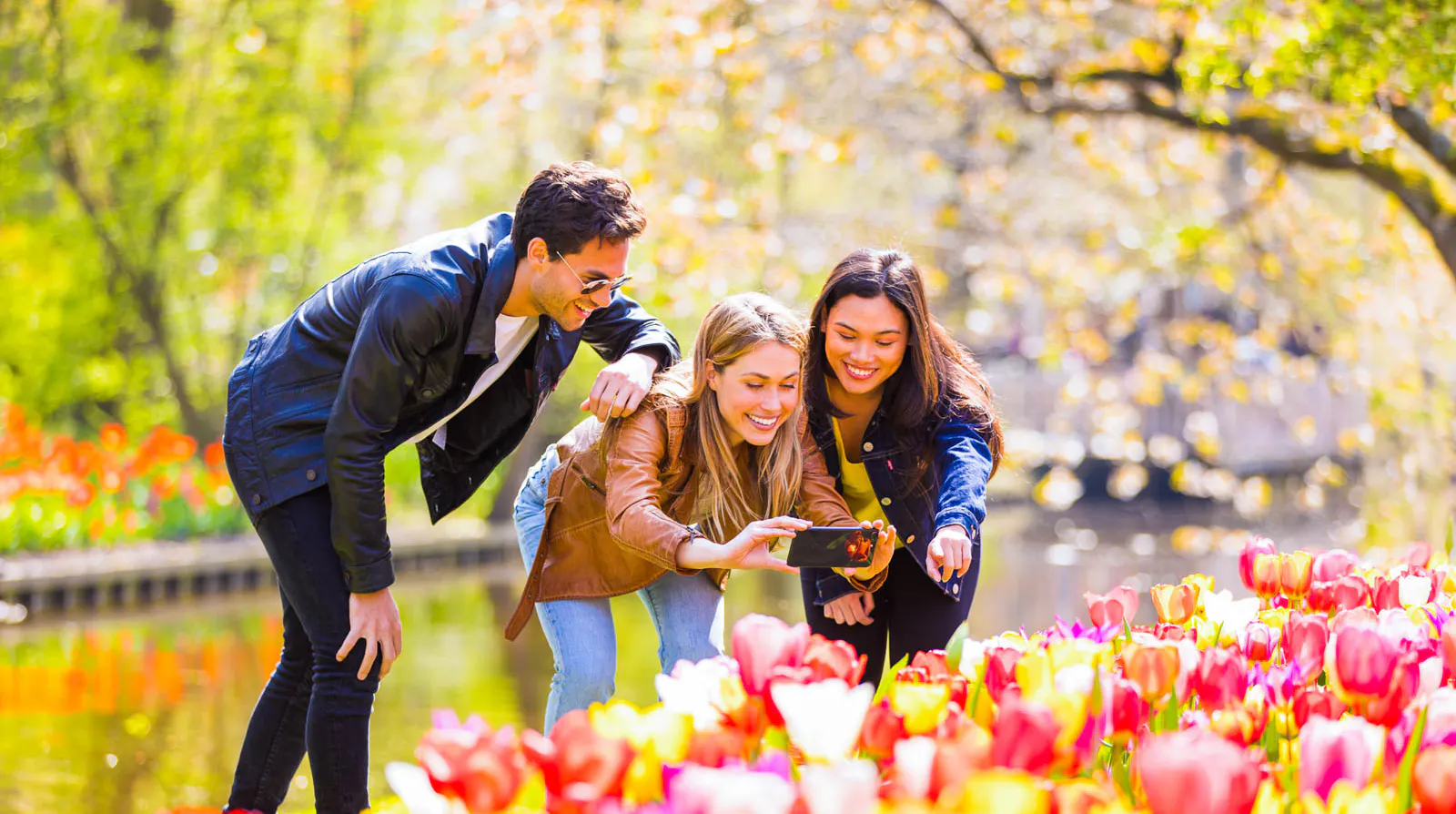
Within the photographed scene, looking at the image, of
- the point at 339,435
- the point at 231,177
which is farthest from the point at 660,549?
the point at 231,177

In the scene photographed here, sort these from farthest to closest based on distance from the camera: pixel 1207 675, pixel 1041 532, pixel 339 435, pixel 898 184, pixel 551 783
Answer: pixel 898 184
pixel 1041 532
pixel 339 435
pixel 1207 675
pixel 551 783

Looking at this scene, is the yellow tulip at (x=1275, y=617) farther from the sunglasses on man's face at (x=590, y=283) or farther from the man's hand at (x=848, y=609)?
the sunglasses on man's face at (x=590, y=283)

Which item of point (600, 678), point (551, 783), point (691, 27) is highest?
point (691, 27)

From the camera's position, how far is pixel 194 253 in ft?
41.5

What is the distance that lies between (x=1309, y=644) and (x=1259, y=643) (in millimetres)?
155

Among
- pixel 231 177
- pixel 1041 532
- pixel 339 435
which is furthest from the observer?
pixel 1041 532

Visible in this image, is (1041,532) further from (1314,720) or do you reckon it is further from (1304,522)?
(1314,720)

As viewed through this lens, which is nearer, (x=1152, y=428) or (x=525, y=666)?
(x=525, y=666)

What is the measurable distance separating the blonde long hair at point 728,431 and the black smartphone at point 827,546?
1.20ft

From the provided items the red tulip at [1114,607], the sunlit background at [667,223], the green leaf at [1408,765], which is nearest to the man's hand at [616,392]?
the red tulip at [1114,607]

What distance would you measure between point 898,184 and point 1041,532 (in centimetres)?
482

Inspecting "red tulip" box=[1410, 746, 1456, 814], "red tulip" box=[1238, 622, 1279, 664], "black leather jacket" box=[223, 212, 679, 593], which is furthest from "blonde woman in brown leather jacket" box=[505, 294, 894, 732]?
"red tulip" box=[1410, 746, 1456, 814]

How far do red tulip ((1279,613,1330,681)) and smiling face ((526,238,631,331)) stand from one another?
1.49 metres

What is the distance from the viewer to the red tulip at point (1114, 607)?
2164mm
